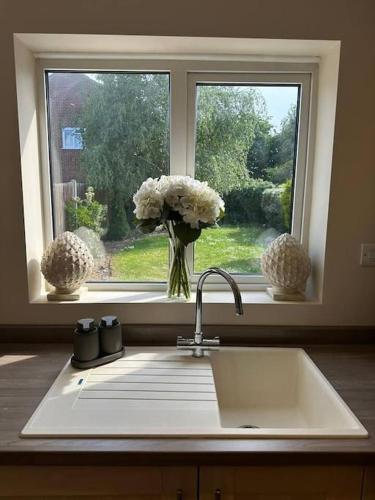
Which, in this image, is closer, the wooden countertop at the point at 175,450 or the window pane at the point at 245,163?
the wooden countertop at the point at 175,450

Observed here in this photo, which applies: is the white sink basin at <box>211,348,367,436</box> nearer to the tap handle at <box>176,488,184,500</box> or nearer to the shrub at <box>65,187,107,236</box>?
the tap handle at <box>176,488,184,500</box>

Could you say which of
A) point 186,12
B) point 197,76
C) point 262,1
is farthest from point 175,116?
point 262,1

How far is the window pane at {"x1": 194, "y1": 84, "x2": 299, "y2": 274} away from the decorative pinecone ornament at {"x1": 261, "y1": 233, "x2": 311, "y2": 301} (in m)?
0.15

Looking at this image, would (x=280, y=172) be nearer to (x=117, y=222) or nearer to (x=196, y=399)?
(x=117, y=222)

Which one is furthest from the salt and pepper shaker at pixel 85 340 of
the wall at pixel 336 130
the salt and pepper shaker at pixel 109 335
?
the wall at pixel 336 130


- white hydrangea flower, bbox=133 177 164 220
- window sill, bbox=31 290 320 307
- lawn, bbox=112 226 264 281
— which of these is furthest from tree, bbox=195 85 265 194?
window sill, bbox=31 290 320 307

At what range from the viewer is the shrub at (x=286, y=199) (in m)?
1.76

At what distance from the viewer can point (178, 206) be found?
4.87 feet

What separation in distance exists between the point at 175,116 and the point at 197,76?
0.19 metres

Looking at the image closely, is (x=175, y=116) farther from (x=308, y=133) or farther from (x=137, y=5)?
(x=308, y=133)

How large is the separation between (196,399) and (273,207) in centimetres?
94

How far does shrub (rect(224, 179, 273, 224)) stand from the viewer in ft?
5.73

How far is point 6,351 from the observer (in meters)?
1.49

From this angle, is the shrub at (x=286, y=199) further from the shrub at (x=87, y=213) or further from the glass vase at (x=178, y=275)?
the shrub at (x=87, y=213)
